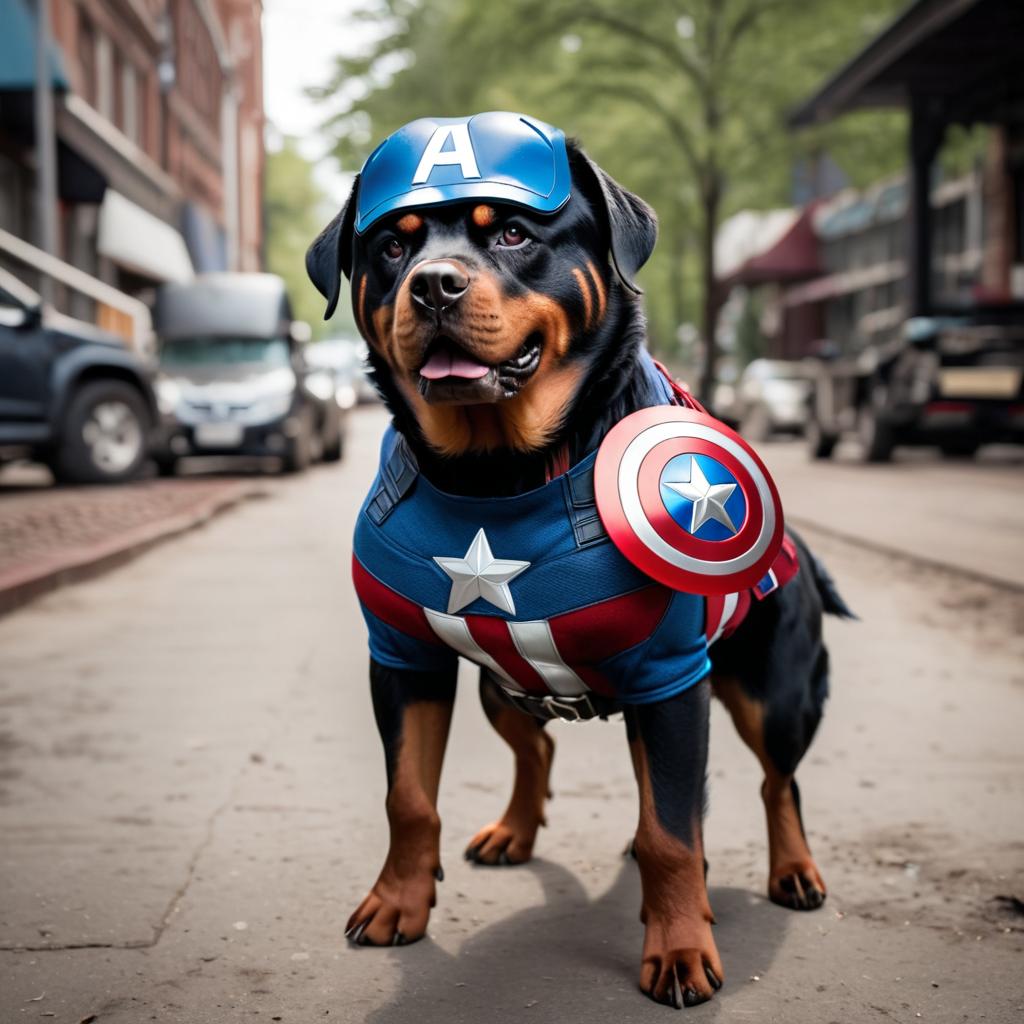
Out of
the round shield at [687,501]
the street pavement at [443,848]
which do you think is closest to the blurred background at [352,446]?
the street pavement at [443,848]

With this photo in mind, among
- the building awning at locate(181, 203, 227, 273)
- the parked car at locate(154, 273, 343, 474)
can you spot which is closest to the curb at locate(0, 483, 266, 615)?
the parked car at locate(154, 273, 343, 474)

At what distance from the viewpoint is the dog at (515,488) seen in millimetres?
2383

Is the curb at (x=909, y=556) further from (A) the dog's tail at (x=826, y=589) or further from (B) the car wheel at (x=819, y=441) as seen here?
(B) the car wheel at (x=819, y=441)

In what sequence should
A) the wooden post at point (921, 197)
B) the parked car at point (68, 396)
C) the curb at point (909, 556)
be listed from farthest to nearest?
the wooden post at point (921, 197) → the parked car at point (68, 396) → the curb at point (909, 556)

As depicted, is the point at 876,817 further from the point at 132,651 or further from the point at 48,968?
the point at 132,651

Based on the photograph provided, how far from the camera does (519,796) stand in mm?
3246

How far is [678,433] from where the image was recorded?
255cm

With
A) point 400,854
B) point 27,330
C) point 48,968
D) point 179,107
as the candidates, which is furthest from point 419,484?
point 179,107

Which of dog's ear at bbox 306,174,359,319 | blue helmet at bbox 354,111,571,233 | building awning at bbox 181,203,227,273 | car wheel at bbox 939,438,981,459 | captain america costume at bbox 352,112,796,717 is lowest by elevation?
car wheel at bbox 939,438,981,459

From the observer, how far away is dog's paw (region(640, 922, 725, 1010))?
2445mm

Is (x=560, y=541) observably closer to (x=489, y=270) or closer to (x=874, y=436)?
(x=489, y=270)

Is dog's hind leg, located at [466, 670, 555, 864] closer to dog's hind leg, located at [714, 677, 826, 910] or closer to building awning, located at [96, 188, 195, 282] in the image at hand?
dog's hind leg, located at [714, 677, 826, 910]

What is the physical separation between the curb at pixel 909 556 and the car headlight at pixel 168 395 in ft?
22.4

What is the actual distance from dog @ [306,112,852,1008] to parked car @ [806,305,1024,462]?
1314 cm
